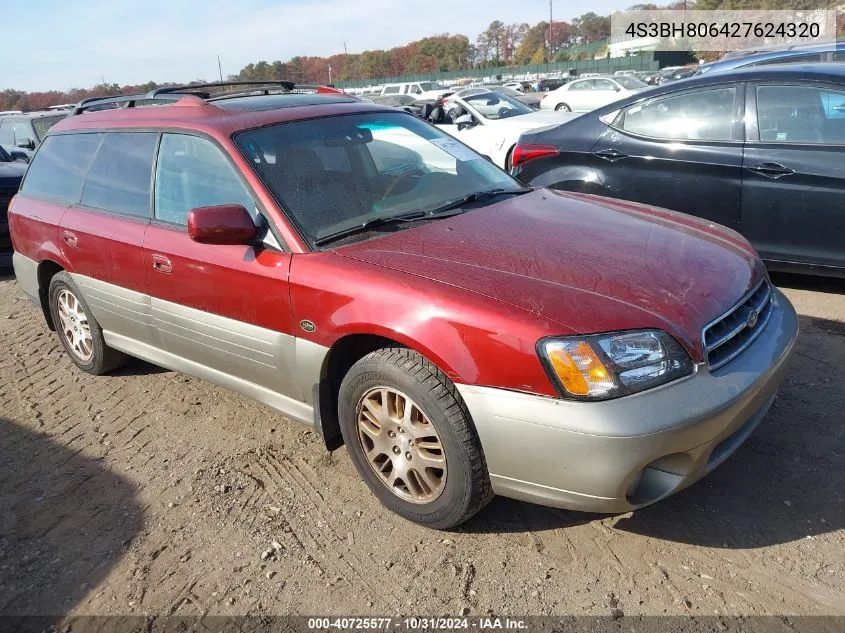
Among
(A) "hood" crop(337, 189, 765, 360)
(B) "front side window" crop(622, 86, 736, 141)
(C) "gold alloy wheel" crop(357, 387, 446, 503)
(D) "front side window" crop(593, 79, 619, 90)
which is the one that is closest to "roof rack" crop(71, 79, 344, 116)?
(A) "hood" crop(337, 189, 765, 360)

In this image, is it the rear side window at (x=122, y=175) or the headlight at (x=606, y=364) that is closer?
the headlight at (x=606, y=364)

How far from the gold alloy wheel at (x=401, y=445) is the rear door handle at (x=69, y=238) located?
240cm

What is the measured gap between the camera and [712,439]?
2375mm

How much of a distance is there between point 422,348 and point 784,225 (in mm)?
3322

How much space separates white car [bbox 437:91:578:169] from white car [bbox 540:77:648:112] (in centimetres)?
1426

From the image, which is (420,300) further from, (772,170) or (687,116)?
(687,116)

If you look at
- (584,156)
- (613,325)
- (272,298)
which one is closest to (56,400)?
(272,298)

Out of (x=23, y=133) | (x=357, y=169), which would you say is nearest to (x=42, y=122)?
(x=23, y=133)

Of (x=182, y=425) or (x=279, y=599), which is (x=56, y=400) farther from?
(x=279, y=599)

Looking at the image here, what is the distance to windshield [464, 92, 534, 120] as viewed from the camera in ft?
32.8

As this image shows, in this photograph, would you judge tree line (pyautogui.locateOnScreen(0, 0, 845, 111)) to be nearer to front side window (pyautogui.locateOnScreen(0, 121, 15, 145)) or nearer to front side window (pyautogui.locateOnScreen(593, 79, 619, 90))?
front side window (pyautogui.locateOnScreen(593, 79, 619, 90))

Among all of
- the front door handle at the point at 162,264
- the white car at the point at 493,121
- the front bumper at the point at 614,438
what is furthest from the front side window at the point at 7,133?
the front bumper at the point at 614,438

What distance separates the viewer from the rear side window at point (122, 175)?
373 centimetres

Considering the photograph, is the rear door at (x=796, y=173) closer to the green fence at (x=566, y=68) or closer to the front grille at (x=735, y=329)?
the front grille at (x=735, y=329)
